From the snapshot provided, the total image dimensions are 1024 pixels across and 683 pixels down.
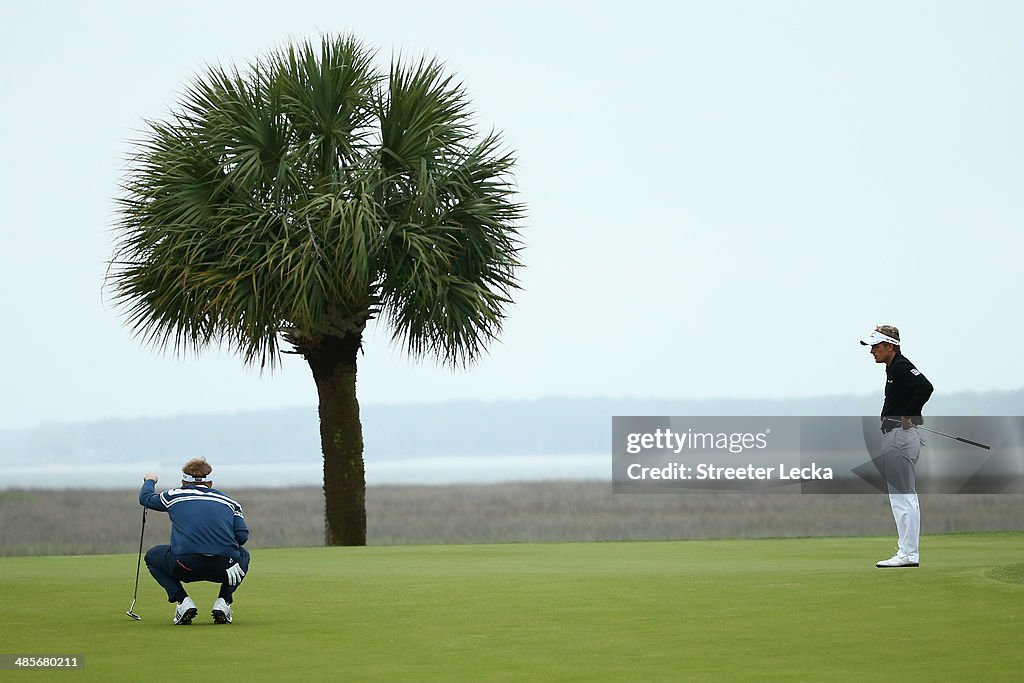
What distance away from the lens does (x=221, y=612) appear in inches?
427

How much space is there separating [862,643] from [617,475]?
741 inches

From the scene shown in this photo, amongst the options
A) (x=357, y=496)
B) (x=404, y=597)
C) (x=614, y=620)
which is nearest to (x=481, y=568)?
(x=404, y=597)

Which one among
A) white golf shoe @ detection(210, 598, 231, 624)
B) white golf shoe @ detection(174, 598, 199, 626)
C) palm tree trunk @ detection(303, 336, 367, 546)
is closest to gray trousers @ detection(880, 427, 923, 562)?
white golf shoe @ detection(210, 598, 231, 624)

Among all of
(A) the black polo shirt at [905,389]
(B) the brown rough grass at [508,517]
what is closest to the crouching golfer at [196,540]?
(A) the black polo shirt at [905,389]

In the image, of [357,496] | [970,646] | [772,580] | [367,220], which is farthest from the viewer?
[357,496]

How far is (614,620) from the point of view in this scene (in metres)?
10.8

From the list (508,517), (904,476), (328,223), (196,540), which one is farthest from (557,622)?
(508,517)

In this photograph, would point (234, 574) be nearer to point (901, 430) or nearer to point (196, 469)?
point (196, 469)

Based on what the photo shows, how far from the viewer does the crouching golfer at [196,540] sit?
1069 cm

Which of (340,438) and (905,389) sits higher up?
(905,389)

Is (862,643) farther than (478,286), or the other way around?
(478,286)

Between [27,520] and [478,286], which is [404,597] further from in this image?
[27,520]

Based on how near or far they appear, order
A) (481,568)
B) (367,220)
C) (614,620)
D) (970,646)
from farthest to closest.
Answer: (367,220) → (481,568) → (614,620) → (970,646)

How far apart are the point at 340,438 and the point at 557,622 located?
1433 centimetres
